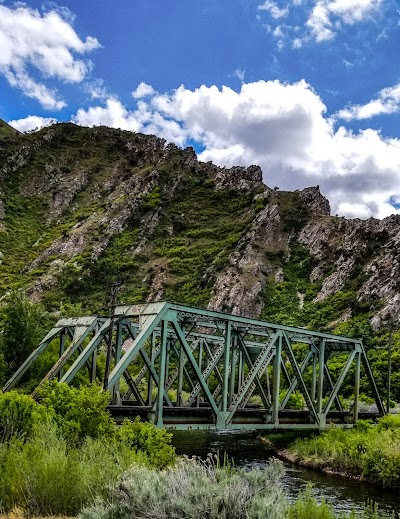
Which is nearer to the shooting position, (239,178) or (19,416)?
(19,416)

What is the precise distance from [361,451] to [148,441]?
736 inches

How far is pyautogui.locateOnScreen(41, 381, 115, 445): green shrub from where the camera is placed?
16938 millimetres

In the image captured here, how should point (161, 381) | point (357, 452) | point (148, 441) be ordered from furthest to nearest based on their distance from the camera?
point (357, 452) < point (161, 381) < point (148, 441)

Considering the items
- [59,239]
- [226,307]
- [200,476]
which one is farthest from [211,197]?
[200,476]

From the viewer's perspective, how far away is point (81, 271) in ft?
380

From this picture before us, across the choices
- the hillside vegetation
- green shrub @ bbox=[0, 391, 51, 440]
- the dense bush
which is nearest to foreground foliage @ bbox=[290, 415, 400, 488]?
green shrub @ bbox=[0, 391, 51, 440]

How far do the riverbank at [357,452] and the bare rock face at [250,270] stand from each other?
61254 mm

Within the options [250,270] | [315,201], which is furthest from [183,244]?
[315,201]

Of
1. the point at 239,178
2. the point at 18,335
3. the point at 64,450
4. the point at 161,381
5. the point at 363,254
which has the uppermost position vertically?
the point at 239,178

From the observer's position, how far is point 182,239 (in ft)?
427

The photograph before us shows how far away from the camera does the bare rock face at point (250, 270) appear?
100688mm

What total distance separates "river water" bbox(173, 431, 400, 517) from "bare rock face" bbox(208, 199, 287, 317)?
51.6 metres

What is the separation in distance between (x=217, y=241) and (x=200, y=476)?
118m

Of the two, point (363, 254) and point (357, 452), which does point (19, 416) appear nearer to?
point (357, 452)
